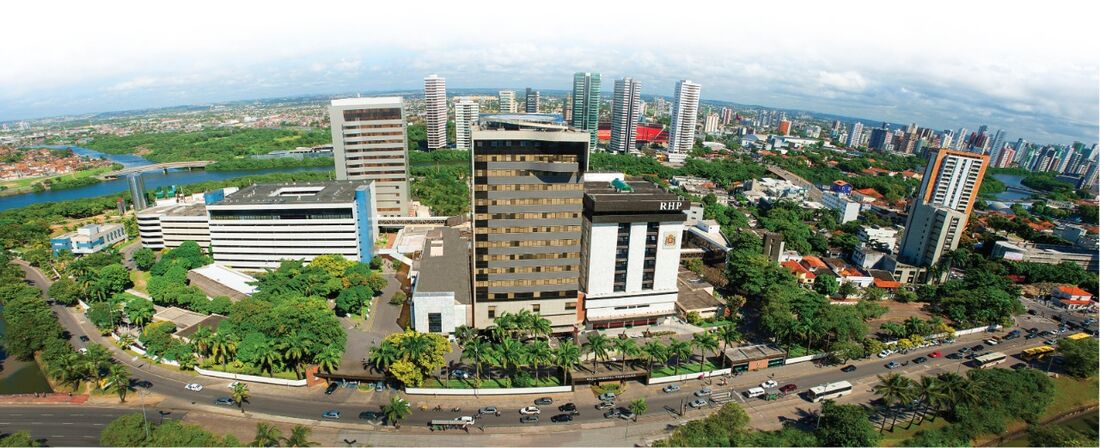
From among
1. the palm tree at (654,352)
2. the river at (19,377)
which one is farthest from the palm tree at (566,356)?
the river at (19,377)

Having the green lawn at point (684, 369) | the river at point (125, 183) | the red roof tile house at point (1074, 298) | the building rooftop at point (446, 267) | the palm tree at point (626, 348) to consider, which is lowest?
the river at point (125, 183)

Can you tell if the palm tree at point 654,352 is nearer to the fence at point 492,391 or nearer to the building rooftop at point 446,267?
the fence at point 492,391

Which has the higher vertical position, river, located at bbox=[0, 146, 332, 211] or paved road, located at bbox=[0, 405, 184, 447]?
paved road, located at bbox=[0, 405, 184, 447]

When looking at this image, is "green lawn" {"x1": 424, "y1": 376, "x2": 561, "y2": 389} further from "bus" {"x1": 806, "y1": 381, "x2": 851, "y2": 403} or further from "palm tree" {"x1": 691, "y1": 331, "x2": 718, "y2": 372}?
"bus" {"x1": 806, "y1": 381, "x2": 851, "y2": 403}

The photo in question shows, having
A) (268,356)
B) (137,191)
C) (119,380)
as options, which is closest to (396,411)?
(268,356)

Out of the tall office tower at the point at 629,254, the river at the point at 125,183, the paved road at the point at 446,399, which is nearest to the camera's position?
the paved road at the point at 446,399

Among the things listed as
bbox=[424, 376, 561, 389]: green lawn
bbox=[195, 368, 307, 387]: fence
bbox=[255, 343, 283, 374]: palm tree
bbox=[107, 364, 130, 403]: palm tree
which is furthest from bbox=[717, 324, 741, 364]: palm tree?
bbox=[107, 364, 130, 403]: palm tree

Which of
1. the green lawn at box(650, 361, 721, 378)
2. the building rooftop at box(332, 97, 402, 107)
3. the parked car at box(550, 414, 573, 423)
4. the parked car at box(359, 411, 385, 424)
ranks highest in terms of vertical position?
the building rooftop at box(332, 97, 402, 107)

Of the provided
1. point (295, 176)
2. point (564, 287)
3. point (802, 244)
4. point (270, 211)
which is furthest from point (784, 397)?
point (295, 176)
